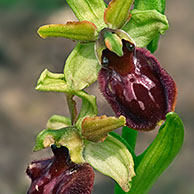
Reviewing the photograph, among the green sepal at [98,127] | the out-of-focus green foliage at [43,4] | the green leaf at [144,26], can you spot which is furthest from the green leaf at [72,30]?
the out-of-focus green foliage at [43,4]

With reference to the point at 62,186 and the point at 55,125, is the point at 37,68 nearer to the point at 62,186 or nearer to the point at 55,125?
the point at 55,125

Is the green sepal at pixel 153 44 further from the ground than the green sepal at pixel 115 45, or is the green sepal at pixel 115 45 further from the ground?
the green sepal at pixel 115 45

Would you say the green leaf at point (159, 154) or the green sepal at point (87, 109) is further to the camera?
the green sepal at point (87, 109)

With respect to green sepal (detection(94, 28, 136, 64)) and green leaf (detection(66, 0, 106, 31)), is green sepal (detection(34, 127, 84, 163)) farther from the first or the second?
green leaf (detection(66, 0, 106, 31))

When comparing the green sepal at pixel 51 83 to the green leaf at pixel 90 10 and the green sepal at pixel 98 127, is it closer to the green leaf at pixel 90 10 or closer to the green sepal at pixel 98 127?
the green sepal at pixel 98 127

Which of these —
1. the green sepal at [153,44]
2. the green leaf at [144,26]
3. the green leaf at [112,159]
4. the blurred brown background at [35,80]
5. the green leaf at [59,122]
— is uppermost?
the green leaf at [144,26]

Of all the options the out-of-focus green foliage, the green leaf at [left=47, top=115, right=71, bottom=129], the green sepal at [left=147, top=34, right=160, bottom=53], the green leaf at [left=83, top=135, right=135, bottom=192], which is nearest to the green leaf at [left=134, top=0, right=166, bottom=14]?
the green sepal at [left=147, top=34, right=160, bottom=53]

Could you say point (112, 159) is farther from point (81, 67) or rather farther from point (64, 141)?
point (81, 67)
